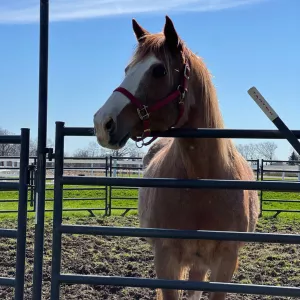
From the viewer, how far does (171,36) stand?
2498mm

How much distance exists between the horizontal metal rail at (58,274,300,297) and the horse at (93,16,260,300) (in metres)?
0.72

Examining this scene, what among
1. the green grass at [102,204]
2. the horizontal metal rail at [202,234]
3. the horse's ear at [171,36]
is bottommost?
the green grass at [102,204]

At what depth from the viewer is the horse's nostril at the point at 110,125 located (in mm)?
2132

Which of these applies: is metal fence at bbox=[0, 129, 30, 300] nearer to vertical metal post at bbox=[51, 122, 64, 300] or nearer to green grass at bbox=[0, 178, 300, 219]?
vertical metal post at bbox=[51, 122, 64, 300]

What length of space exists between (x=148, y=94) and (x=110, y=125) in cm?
34

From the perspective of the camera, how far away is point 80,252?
6.02 m

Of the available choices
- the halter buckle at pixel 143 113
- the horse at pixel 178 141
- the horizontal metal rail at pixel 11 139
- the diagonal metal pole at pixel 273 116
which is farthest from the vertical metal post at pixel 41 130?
the diagonal metal pole at pixel 273 116

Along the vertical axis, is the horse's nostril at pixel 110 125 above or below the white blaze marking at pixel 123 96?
below

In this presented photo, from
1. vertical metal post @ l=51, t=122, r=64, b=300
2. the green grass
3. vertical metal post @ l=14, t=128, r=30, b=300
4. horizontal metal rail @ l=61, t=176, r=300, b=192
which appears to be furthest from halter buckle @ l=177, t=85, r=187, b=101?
the green grass

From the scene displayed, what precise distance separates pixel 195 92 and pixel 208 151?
41cm

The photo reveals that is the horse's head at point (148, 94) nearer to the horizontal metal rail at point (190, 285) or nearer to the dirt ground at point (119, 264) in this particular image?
the horizontal metal rail at point (190, 285)

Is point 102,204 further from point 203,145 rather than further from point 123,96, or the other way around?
point 123,96

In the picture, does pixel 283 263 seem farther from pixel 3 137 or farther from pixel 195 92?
pixel 3 137

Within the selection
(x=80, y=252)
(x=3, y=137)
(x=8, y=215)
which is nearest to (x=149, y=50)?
(x=3, y=137)
